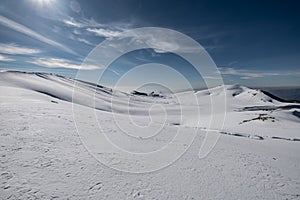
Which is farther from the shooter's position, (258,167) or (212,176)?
(258,167)

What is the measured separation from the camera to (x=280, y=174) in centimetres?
812

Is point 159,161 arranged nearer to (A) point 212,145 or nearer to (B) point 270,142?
(A) point 212,145

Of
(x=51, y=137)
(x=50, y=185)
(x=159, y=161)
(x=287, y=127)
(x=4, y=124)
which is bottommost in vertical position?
(x=287, y=127)

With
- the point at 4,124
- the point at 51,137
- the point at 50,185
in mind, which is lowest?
the point at 50,185

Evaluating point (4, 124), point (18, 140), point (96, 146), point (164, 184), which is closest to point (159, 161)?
point (164, 184)

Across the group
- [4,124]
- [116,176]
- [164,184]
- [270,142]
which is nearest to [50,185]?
[116,176]

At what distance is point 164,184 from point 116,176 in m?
1.84

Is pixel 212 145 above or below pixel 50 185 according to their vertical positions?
below

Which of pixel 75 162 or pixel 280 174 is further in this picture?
pixel 280 174

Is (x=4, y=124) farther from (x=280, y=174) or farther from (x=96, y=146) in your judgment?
(x=280, y=174)

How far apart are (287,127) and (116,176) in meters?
22.6

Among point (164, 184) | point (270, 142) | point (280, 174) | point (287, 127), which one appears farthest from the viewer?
point (287, 127)

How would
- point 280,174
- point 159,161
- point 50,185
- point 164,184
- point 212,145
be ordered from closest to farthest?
1. point 50,185
2. point 164,184
3. point 280,174
4. point 159,161
5. point 212,145

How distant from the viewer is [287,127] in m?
20.7
